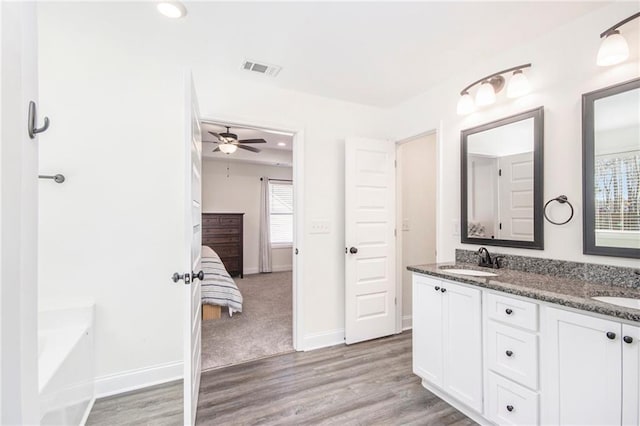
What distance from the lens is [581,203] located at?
1.73m

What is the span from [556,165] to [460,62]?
3.50 ft

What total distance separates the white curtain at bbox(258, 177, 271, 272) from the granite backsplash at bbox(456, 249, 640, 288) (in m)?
5.04

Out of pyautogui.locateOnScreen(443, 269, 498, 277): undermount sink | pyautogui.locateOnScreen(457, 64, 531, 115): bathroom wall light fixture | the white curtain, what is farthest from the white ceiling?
the white curtain

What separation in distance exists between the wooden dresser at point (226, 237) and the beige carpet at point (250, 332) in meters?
1.28

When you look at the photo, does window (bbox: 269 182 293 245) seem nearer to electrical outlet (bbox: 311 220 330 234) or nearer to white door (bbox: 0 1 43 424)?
electrical outlet (bbox: 311 220 330 234)

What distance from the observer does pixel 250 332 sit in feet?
10.4

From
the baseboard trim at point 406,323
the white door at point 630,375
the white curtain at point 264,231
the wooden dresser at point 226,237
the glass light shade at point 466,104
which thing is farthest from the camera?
the white curtain at point 264,231

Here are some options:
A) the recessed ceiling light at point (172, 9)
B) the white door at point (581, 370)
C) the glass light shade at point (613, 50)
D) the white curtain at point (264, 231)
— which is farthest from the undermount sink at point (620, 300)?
the white curtain at point (264, 231)

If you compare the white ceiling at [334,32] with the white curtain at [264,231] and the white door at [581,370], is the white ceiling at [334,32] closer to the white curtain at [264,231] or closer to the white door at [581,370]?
the white door at [581,370]

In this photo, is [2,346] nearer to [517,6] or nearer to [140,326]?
[140,326]

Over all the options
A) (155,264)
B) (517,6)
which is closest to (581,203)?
(517,6)

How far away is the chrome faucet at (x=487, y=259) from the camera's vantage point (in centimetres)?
216

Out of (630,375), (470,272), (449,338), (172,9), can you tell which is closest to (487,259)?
(470,272)

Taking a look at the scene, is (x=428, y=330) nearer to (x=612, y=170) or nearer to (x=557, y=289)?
(x=557, y=289)
